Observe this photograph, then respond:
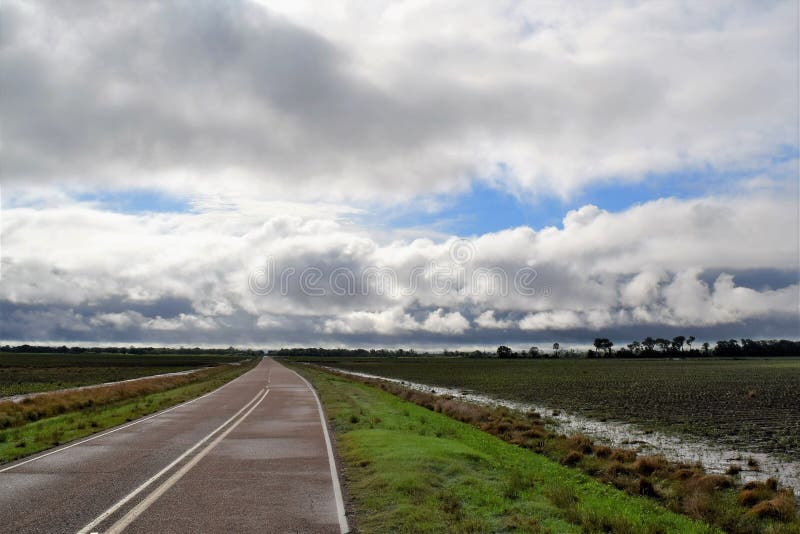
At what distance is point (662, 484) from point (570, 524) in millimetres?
7065

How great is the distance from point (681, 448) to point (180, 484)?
17667 mm

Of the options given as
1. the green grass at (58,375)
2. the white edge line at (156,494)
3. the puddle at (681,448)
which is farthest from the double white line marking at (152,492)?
the green grass at (58,375)

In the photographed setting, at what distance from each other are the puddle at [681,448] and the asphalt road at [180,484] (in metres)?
11.6

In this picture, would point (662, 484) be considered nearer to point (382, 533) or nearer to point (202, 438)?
point (382, 533)

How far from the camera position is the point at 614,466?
17312 millimetres

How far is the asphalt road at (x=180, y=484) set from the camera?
942 cm

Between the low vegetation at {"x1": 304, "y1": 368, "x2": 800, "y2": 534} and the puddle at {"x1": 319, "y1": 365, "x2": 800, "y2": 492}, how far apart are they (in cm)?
154

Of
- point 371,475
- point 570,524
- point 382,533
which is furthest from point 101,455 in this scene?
point 570,524

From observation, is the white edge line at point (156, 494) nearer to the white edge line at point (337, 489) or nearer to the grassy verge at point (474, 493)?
the white edge line at point (337, 489)

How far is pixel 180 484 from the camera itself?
474 inches

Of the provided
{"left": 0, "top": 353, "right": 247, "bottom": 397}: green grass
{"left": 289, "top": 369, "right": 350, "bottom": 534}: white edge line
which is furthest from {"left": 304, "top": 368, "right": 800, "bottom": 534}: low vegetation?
{"left": 0, "top": 353, "right": 247, "bottom": 397}: green grass

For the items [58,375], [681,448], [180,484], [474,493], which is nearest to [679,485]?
[474,493]

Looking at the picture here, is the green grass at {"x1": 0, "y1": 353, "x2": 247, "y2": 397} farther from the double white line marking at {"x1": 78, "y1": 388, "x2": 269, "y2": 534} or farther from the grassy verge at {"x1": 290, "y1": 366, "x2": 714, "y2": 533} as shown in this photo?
the grassy verge at {"x1": 290, "y1": 366, "x2": 714, "y2": 533}

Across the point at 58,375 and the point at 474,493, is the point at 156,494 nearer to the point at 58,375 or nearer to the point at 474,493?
the point at 474,493
